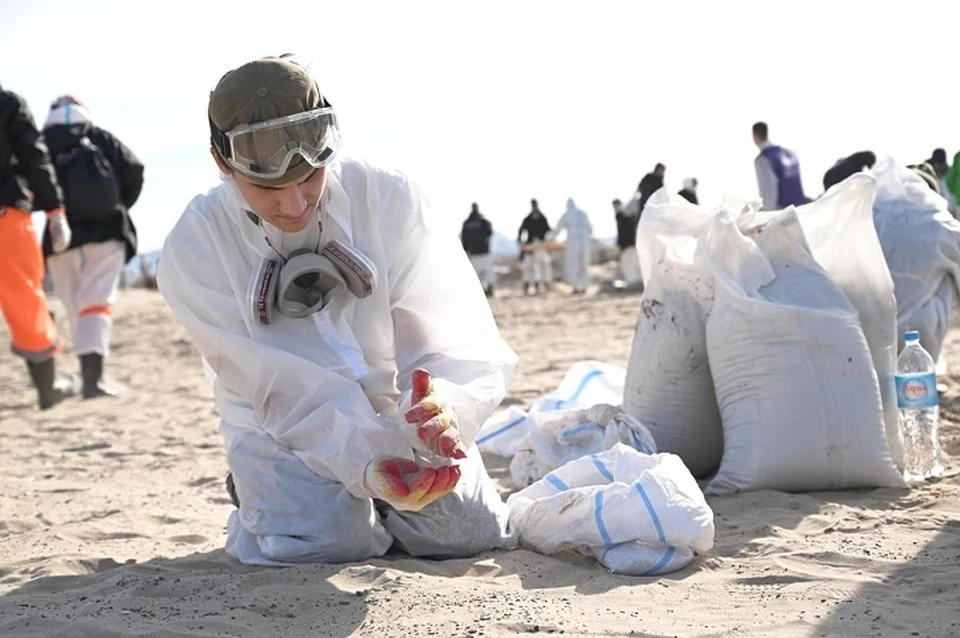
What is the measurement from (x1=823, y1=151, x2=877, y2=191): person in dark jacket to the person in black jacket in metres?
3.98

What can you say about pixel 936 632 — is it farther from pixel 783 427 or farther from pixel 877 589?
pixel 783 427

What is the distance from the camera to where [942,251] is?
4.58m

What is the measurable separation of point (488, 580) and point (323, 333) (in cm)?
69

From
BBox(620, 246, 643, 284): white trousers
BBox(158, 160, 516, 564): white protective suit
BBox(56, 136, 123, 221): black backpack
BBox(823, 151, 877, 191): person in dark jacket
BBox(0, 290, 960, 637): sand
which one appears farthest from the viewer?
BBox(620, 246, 643, 284): white trousers

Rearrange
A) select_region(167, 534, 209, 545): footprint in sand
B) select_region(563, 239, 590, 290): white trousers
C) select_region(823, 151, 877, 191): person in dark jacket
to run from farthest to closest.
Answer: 1. select_region(563, 239, 590, 290): white trousers
2. select_region(823, 151, 877, 191): person in dark jacket
3. select_region(167, 534, 209, 545): footprint in sand

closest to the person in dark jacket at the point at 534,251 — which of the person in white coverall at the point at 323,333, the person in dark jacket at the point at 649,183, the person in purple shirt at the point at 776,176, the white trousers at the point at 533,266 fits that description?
the white trousers at the point at 533,266

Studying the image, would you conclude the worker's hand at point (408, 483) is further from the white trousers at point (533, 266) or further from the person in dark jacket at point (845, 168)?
the white trousers at point (533, 266)

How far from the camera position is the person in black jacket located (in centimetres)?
752

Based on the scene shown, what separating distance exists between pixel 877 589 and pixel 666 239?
5.46 feet

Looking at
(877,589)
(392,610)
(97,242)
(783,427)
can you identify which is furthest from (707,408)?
(97,242)

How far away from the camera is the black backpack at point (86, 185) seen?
7.48m

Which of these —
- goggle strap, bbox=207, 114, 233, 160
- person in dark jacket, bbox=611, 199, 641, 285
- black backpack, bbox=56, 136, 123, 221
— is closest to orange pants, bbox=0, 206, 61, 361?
black backpack, bbox=56, 136, 123, 221

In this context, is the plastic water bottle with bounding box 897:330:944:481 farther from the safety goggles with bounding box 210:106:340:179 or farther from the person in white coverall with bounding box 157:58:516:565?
the safety goggles with bounding box 210:106:340:179

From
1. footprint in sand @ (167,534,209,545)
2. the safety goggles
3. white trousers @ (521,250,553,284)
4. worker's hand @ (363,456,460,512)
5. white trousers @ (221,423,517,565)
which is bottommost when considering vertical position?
white trousers @ (521,250,553,284)
